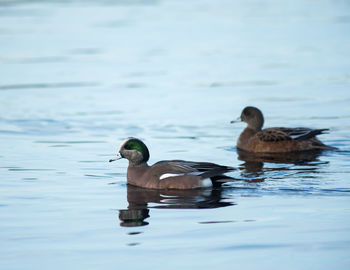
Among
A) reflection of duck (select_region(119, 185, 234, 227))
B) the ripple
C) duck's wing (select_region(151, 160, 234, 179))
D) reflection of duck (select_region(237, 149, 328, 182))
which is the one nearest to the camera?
reflection of duck (select_region(119, 185, 234, 227))

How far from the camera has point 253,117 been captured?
16.1 m

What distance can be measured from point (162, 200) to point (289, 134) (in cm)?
449

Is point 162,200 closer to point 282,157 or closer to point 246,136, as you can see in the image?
point 282,157

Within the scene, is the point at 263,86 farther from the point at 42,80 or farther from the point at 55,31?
the point at 55,31

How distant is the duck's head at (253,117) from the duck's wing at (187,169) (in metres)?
4.37

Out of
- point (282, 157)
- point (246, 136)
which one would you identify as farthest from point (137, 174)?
point (246, 136)

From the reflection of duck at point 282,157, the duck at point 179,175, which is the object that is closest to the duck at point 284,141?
the reflection of duck at point 282,157

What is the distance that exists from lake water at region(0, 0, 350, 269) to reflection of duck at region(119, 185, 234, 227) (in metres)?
0.04

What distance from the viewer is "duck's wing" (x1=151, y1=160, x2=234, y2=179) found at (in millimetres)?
11727

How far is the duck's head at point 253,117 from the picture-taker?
52.7 feet

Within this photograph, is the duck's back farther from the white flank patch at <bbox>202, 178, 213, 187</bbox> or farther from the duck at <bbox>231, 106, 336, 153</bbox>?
the white flank patch at <bbox>202, 178, 213, 187</bbox>

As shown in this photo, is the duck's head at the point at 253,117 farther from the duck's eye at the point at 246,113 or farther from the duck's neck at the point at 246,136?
the duck's neck at the point at 246,136

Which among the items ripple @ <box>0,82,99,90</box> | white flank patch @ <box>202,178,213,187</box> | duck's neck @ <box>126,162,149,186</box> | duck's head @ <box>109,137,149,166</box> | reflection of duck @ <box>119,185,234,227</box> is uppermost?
ripple @ <box>0,82,99,90</box>

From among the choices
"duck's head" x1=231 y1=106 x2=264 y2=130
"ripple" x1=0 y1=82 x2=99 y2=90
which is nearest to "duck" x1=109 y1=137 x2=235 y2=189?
"duck's head" x1=231 y1=106 x2=264 y2=130
